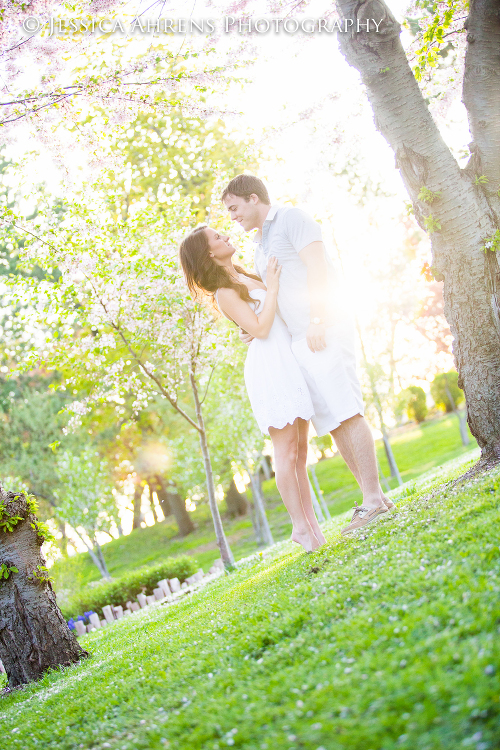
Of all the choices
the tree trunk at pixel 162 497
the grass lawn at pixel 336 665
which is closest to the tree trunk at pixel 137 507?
the tree trunk at pixel 162 497

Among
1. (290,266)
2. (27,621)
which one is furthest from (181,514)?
(290,266)

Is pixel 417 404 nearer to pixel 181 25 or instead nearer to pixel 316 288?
pixel 181 25

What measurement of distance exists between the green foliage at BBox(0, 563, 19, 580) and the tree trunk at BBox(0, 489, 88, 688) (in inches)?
1.0

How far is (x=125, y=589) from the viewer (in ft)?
39.8

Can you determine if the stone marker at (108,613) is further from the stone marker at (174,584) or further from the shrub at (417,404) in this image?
the shrub at (417,404)

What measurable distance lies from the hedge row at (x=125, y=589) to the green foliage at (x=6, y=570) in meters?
7.58

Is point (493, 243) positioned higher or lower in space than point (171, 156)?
lower

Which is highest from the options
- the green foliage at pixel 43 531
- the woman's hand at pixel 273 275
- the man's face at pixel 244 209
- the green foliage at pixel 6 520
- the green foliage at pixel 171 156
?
the green foliage at pixel 171 156

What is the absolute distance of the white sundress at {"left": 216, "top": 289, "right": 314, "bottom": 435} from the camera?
4.30 m

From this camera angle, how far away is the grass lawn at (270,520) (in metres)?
21.7

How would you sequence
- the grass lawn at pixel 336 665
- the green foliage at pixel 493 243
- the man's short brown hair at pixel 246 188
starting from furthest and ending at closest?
1. the man's short brown hair at pixel 246 188
2. the green foliage at pixel 493 243
3. the grass lawn at pixel 336 665

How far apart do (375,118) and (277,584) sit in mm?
3580

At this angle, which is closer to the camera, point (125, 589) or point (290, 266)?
point (290, 266)

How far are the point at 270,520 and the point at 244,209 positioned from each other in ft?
64.7
